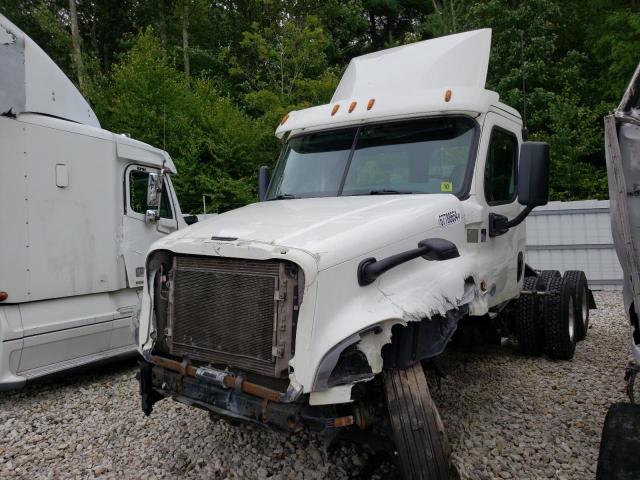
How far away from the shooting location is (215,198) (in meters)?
15.5

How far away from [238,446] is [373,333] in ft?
5.94

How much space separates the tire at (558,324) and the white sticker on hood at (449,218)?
2577mm

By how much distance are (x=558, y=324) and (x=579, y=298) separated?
0.89 m

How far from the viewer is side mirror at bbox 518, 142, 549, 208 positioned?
3.60 meters

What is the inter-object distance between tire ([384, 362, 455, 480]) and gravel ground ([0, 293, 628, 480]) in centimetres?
61

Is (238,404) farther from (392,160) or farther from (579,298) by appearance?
(579,298)

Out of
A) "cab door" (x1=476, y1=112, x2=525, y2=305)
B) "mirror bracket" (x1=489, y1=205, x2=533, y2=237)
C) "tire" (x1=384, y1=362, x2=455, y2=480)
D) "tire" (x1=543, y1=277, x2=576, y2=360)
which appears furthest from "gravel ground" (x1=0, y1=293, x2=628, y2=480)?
"mirror bracket" (x1=489, y1=205, x2=533, y2=237)

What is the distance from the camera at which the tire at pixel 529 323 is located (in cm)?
550

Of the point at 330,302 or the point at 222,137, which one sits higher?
the point at 222,137

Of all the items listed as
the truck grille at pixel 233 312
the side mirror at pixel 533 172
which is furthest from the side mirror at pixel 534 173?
the truck grille at pixel 233 312

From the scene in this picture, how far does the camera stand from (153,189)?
234 inches

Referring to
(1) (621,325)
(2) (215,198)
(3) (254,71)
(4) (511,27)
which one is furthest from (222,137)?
(1) (621,325)

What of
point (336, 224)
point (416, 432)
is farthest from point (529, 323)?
point (336, 224)

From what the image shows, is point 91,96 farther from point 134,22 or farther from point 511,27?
point 511,27
